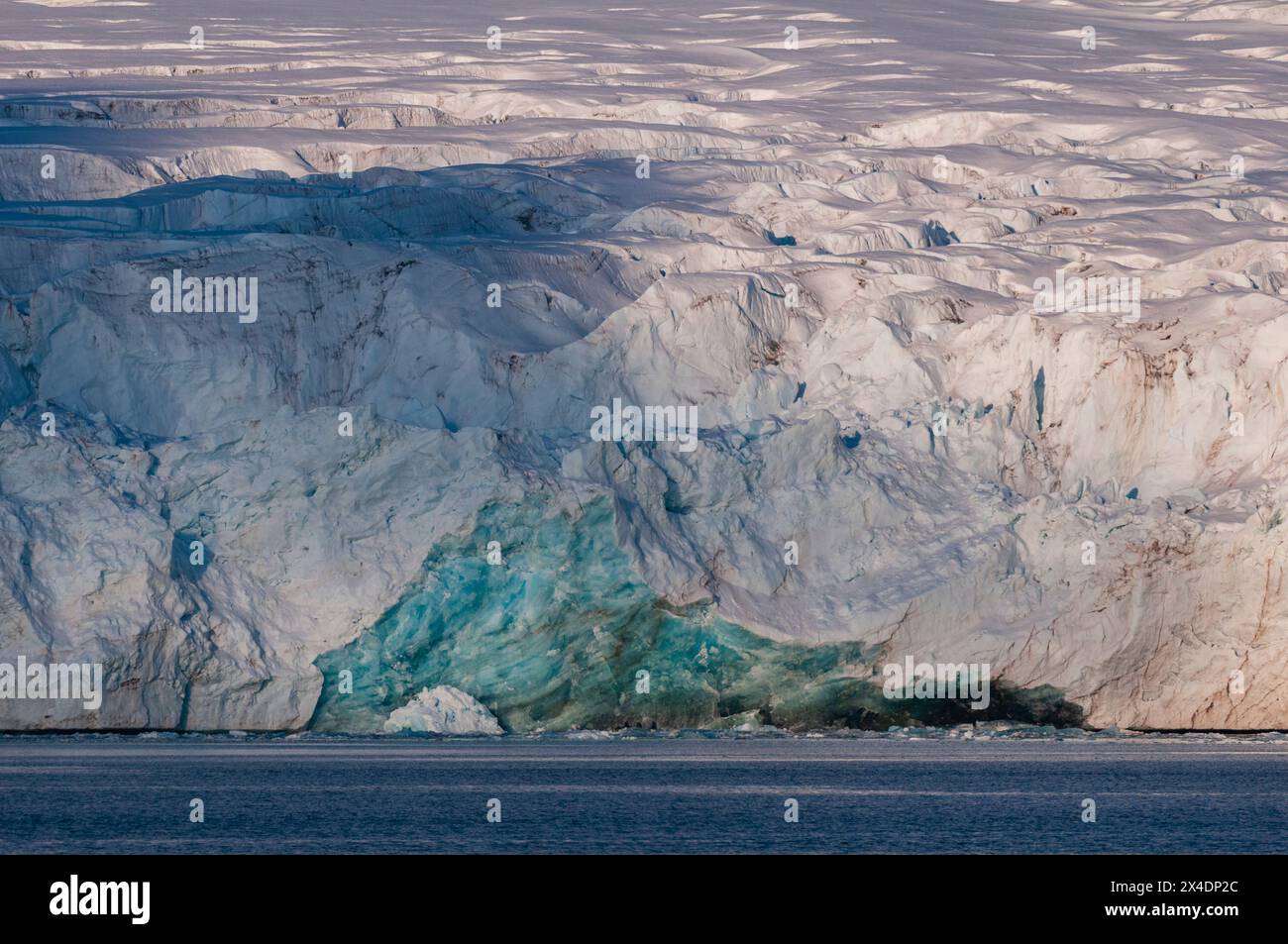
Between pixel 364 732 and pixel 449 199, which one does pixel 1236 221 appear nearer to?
pixel 449 199

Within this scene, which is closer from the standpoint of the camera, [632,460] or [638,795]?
[638,795]

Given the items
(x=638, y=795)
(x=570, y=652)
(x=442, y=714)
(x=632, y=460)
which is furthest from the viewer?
(x=632, y=460)

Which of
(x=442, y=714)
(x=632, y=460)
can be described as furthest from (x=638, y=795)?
(x=632, y=460)

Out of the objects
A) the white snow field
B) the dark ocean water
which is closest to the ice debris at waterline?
the white snow field

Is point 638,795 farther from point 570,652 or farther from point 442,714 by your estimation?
point 442,714

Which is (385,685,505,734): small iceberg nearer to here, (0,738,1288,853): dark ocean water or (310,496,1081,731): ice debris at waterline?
(310,496,1081,731): ice debris at waterline

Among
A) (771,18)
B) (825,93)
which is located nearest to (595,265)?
(825,93)
